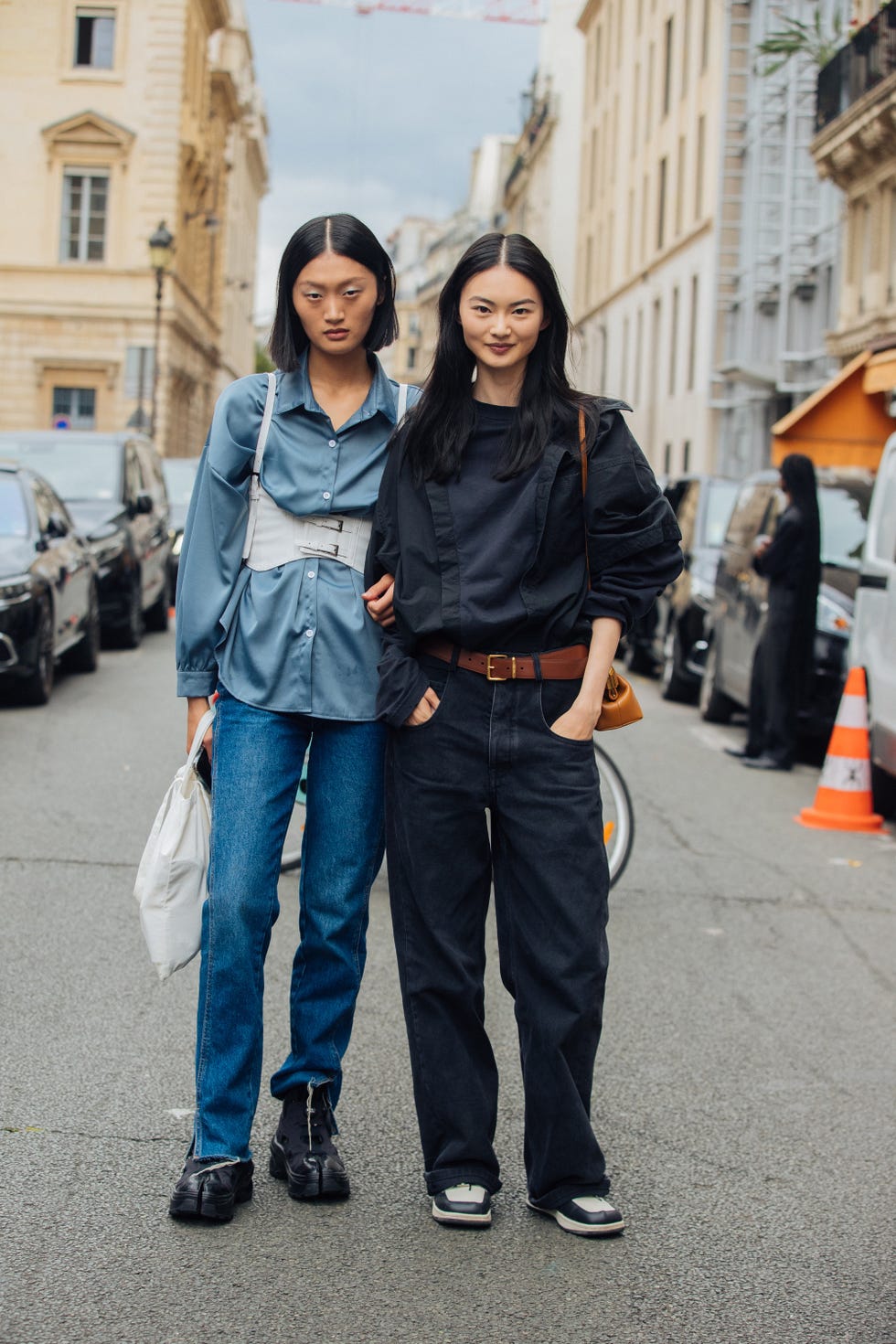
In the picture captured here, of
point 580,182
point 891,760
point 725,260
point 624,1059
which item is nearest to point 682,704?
point 891,760

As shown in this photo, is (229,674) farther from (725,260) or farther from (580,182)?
(580,182)

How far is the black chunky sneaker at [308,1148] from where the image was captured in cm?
363

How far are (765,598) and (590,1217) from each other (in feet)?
27.7

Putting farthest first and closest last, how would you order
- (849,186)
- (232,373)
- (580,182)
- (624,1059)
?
(232,373)
(580,182)
(849,186)
(624,1059)

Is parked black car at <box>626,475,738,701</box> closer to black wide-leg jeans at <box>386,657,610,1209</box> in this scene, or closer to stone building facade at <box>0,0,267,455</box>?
black wide-leg jeans at <box>386,657,610,1209</box>

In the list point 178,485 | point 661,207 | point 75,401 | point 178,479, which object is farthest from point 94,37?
point 178,485

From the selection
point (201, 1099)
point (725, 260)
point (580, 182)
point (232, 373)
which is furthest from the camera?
point (232, 373)

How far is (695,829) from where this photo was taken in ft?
28.6

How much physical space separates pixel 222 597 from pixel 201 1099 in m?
1.00

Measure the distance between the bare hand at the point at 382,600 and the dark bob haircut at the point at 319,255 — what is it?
52cm

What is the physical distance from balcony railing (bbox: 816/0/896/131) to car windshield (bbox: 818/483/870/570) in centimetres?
1349

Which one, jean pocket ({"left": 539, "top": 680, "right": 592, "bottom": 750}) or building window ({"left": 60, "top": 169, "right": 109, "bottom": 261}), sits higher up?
building window ({"left": 60, "top": 169, "right": 109, "bottom": 261})

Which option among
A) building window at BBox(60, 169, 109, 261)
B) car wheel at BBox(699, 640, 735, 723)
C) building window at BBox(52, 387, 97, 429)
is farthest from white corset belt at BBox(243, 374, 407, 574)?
building window at BBox(60, 169, 109, 261)

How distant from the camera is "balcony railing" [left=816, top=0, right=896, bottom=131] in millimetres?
26422
